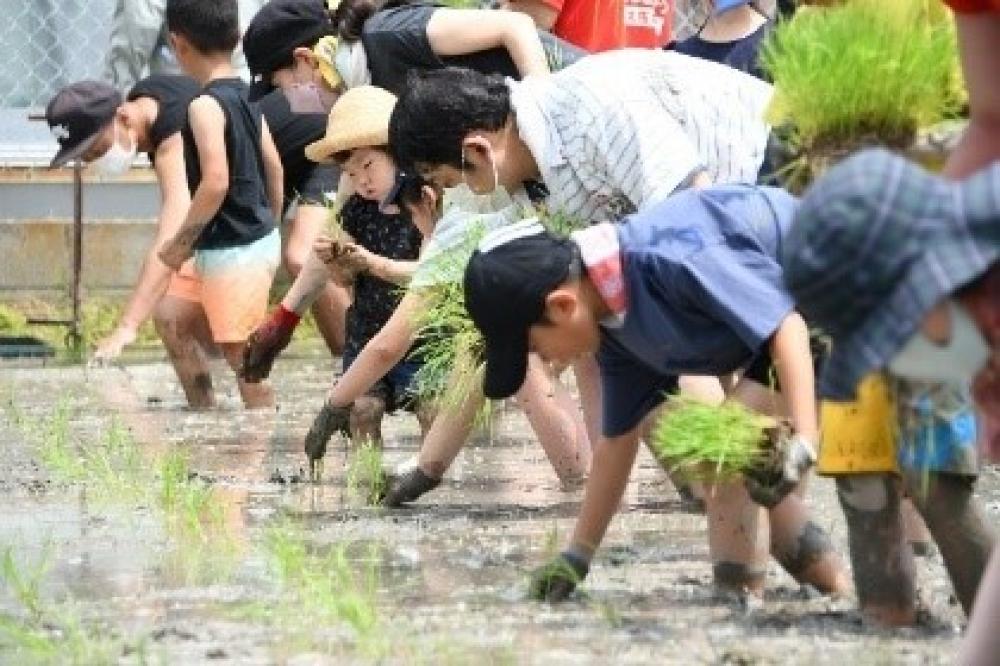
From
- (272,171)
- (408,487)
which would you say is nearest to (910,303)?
(408,487)

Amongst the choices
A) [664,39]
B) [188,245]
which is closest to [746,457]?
[664,39]

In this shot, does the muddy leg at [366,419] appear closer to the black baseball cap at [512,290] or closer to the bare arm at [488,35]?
the bare arm at [488,35]

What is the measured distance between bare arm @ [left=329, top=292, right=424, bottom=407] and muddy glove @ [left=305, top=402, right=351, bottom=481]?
0.09 ft

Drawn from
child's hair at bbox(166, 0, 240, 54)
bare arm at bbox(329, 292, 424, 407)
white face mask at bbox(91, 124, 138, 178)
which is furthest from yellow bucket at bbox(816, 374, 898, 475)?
white face mask at bbox(91, 124, 138, 178)

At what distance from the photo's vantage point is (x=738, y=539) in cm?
531

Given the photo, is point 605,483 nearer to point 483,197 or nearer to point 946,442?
point 946,442

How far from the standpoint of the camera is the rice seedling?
703cm

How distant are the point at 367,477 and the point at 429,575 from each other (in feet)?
4.91

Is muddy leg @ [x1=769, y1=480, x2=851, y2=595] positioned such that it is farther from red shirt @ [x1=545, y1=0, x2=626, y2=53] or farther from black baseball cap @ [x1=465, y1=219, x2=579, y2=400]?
red shirt @ [x1=545, y1=0, x2=626, y2=53]

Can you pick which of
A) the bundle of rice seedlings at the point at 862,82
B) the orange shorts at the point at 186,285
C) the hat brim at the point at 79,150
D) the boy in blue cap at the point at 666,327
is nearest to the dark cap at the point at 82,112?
the hat brim at the point at 79,150

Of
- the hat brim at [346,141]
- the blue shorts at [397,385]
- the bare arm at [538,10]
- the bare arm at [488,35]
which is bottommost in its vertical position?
the blue shorts at [397,385]

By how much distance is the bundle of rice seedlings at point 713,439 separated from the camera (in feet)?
15.7

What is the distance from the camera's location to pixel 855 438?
486 cm

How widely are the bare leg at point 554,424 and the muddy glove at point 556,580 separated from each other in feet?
5.97
